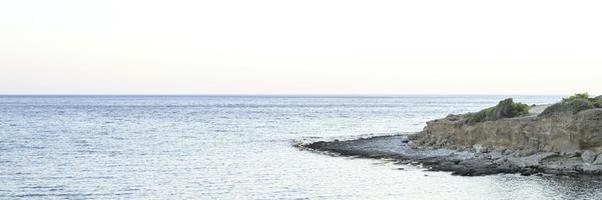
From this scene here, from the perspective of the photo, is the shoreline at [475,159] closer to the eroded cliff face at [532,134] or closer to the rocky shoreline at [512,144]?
the rocky shoreline at [512,144]

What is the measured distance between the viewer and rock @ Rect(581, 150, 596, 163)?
43612 mm

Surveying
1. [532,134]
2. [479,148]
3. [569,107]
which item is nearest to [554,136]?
[532,134]

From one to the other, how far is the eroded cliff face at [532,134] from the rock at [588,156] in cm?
42

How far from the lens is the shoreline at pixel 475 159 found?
43456 millimetres

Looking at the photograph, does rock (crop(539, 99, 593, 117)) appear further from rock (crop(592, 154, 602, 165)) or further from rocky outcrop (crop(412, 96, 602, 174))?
rock (crop(592, 154, 602, 165))

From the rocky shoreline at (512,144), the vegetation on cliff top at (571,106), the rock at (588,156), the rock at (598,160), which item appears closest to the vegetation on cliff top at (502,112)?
the rocky shoreline at (512,144)

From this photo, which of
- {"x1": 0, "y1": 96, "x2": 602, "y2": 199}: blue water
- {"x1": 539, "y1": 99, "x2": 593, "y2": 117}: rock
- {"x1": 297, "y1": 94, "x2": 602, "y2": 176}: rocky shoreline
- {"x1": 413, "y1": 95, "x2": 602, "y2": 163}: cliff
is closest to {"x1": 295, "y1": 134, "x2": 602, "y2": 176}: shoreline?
{"x1": 297, "y1": 94, "x2": 602, "y2": 176}: rocky shoreline

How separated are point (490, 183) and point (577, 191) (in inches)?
203

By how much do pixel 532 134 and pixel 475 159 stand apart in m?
4.24

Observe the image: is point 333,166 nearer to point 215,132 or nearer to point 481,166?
point 481,166

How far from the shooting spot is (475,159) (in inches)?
1967

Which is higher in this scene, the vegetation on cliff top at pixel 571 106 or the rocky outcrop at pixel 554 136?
the vegetation on cliff top at pixel 571 106

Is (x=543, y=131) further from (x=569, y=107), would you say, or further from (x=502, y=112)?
(x=502, y=112)

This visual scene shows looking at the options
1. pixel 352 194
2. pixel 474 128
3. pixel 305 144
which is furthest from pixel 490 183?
pixel 305 144
